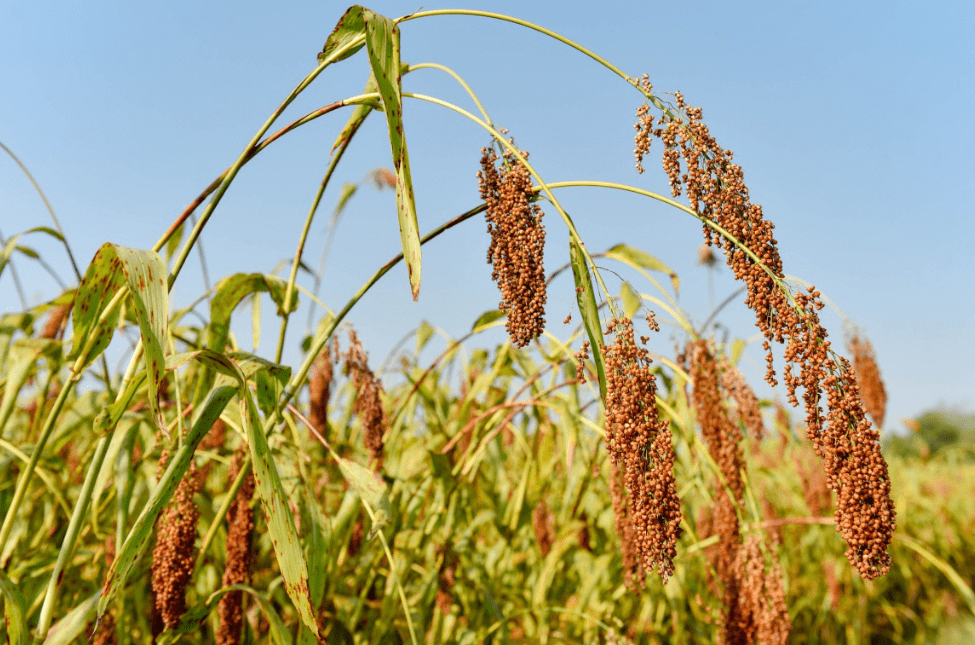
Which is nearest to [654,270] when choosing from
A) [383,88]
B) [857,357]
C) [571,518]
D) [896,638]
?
[571,518]

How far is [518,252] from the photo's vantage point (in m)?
0.99

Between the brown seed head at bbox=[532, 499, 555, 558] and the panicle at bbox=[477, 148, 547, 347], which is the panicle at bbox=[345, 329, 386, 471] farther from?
the panicle at bbox=[477, 148, 547, 347]

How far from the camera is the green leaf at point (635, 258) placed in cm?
186

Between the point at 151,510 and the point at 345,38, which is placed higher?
the point at 345,38

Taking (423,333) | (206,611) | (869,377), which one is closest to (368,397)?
(206,611)

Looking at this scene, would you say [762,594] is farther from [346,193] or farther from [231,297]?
[346,193]

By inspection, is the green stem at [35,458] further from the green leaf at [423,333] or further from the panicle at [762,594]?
the green leaf at [423,333]

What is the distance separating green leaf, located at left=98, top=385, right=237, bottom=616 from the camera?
894 millimetres

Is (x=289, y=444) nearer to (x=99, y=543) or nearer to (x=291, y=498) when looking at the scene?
(x=291, y=498)

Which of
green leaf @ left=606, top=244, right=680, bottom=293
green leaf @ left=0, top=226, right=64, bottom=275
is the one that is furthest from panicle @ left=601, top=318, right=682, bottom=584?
green leaf @ left=0, top=226, right=64, bottom=275

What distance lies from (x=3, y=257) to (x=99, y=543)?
874mm

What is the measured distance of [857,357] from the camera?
296 centimetres

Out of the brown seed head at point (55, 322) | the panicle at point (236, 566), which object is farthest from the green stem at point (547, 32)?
the brown seed head at point (55, 322)

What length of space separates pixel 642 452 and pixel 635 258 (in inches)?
39.8
